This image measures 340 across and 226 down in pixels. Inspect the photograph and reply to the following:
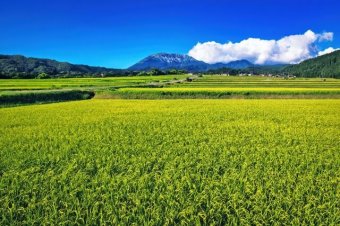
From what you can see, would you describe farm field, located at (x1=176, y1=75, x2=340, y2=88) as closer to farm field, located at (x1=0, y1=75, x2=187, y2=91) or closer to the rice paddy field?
farm field, located at (x1=0, y1=75, x2=187, y2=91)

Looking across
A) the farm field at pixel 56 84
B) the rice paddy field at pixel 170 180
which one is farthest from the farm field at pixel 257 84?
the rice paddy field at pixel 170 180

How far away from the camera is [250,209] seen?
580 cm

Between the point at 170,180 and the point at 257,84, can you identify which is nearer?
the point at 170,180

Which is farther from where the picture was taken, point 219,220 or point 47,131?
point 47,131

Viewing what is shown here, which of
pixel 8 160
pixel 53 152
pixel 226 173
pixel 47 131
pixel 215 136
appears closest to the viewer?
pixel 226 173

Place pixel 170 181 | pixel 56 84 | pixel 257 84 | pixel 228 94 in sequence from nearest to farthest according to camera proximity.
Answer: pixel 170 181
pixel 228 94
pixel 56 84
pixel 257 84

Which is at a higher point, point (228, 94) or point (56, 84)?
point (56, 84)

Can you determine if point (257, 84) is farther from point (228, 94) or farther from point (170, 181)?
point (170, 181)

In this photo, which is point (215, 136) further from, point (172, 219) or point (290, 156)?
point (172, 219)

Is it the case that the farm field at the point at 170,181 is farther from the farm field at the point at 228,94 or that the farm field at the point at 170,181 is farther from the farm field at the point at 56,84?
the farm field at the point at 56,84

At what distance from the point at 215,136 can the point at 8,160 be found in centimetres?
744

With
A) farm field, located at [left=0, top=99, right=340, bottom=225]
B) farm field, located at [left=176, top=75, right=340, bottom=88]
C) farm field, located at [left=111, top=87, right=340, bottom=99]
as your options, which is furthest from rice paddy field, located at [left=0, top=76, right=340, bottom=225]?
farm field, located at [left=176, top=75, right=340, bottom=88]

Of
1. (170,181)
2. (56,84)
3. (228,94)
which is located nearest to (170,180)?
(170,181)

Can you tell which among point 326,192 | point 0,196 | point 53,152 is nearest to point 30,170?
point 0,196
